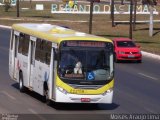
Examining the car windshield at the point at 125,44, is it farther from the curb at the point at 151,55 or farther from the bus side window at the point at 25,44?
the bus side window at the point at 25,44

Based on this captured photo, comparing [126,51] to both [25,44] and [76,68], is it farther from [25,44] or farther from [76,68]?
[76,68]

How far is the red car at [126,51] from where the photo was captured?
1778 inches

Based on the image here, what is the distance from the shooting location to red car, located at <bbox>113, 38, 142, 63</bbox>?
4516cm

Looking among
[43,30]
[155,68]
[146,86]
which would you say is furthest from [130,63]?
[43,30]

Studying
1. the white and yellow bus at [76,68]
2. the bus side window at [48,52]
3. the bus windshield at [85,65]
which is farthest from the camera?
the bus side window at [48,52]

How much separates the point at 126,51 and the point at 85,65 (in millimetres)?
22718

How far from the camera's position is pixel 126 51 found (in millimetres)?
45750

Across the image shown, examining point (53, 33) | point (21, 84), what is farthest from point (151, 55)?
point (53, 33)

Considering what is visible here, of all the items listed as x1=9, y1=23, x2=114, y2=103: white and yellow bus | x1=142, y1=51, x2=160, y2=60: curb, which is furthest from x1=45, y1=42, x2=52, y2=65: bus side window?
x1=142, y1=51, x2=160, y2=60: curb

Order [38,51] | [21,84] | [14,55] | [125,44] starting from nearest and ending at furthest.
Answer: [38,51], [21,84], [14,55], [125,44]

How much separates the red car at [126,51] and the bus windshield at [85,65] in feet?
70.0

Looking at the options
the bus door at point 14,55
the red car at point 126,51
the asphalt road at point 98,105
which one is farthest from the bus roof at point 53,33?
the red car at point 126,51

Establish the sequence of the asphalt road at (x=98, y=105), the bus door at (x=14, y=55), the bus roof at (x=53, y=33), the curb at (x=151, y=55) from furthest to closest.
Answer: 1. the curb at (x=151, y=55)
2. the bus door at (x=14, y=55)
3. the bus roof at (x=53, y=33)
4. the asphalt road at (x=98, y=105)

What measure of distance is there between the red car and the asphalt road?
787 cm
